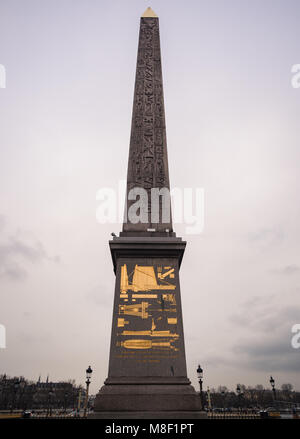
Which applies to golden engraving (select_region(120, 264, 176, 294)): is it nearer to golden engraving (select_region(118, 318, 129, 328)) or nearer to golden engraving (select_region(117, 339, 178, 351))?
golden engraving (select_region(118, 318, 129, 328))

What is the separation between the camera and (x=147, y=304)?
8.84 m

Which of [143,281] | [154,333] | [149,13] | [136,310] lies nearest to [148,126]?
[143,281]

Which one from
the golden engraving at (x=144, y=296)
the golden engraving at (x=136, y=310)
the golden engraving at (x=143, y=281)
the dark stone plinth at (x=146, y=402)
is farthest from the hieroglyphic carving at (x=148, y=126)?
the dark stone plinth at (x=146, y=402)

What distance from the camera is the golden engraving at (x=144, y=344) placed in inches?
327

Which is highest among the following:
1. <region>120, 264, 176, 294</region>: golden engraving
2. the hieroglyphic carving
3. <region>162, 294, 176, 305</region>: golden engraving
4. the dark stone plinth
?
the hieroglyphic carving

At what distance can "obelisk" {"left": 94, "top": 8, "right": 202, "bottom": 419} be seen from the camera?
24.7 ft

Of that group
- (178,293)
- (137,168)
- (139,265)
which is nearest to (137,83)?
(137,168)

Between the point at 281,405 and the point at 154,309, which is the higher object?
the point at 281,405

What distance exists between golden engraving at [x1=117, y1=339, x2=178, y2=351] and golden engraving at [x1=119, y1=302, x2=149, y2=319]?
0.63 m

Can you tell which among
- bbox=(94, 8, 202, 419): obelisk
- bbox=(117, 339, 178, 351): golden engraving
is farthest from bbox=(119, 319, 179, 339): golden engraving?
bbox=(117, 339, 178, 351): golden engraving

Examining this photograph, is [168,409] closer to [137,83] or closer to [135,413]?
[135,413]

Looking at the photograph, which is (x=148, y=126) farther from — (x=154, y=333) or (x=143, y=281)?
(x=154, y=333)

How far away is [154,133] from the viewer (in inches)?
490
